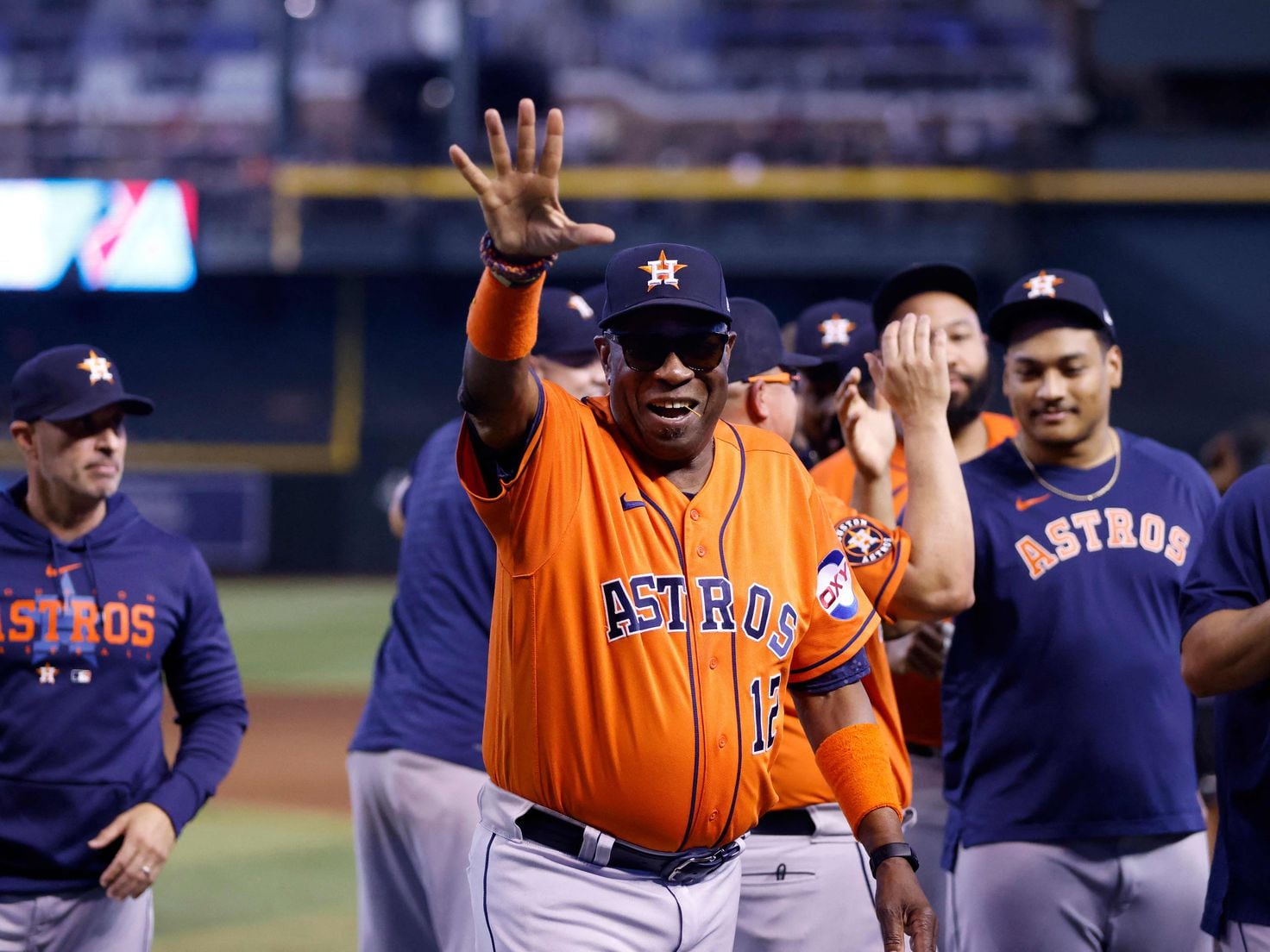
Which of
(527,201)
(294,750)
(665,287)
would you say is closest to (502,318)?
(527,201)

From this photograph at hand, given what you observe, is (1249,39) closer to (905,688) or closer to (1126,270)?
(1126,270)

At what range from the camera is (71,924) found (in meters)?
3.74

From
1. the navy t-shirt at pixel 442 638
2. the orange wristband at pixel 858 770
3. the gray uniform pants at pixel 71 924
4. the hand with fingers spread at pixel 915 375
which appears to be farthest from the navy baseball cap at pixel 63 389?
the orange wristband at pixel 858 770

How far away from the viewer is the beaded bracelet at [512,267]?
2551 millimetres

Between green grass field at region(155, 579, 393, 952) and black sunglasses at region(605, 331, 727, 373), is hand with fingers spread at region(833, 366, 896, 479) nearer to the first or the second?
black sunglasses at region(605, 331, 727, 373)

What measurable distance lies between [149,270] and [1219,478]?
21.4m

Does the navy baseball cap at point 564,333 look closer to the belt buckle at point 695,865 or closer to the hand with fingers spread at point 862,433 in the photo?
the hand with fingers spread at point 862,433

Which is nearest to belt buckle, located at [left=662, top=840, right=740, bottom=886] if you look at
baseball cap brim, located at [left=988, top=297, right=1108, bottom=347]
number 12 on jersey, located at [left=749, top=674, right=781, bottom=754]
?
number 12 on jersey, located at [left=749, top=674, right=781, bottom=754]

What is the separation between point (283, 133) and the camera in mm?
25312

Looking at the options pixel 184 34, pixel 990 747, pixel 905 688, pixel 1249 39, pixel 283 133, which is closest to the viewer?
pixel 990 747

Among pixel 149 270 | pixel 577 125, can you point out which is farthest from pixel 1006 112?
pixel 149 270

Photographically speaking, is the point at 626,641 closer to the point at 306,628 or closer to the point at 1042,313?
the point at 1042,313

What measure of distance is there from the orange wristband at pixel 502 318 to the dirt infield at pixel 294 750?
774 cm

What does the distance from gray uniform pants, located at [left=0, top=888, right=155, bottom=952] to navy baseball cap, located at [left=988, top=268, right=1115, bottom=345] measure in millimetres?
2598
